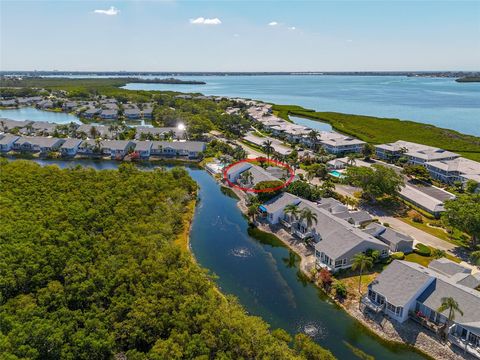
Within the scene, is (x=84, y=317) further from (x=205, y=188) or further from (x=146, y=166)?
(x=146, y=166)

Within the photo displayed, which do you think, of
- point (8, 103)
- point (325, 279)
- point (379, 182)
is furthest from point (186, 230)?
point (8, 103)

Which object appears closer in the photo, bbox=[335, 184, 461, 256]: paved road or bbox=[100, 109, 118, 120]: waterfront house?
bbox=[335, 184, 461, 256]: paved road

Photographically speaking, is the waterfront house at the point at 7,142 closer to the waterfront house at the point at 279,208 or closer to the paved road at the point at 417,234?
the waterfront house at the point at 279,208

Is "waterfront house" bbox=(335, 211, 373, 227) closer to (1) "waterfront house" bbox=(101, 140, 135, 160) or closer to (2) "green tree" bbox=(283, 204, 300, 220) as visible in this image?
(2) "green tree" bbox=(283, 204, 300, 220)

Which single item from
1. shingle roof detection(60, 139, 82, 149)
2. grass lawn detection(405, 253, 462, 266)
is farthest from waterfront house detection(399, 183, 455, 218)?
shingle roof detection(60, 139, 82, 149)

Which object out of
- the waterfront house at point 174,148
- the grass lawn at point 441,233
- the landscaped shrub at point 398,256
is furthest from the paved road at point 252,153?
the landscaped shrub at point 398,256

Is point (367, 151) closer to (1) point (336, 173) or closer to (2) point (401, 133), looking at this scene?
(1) point (336, 173)
